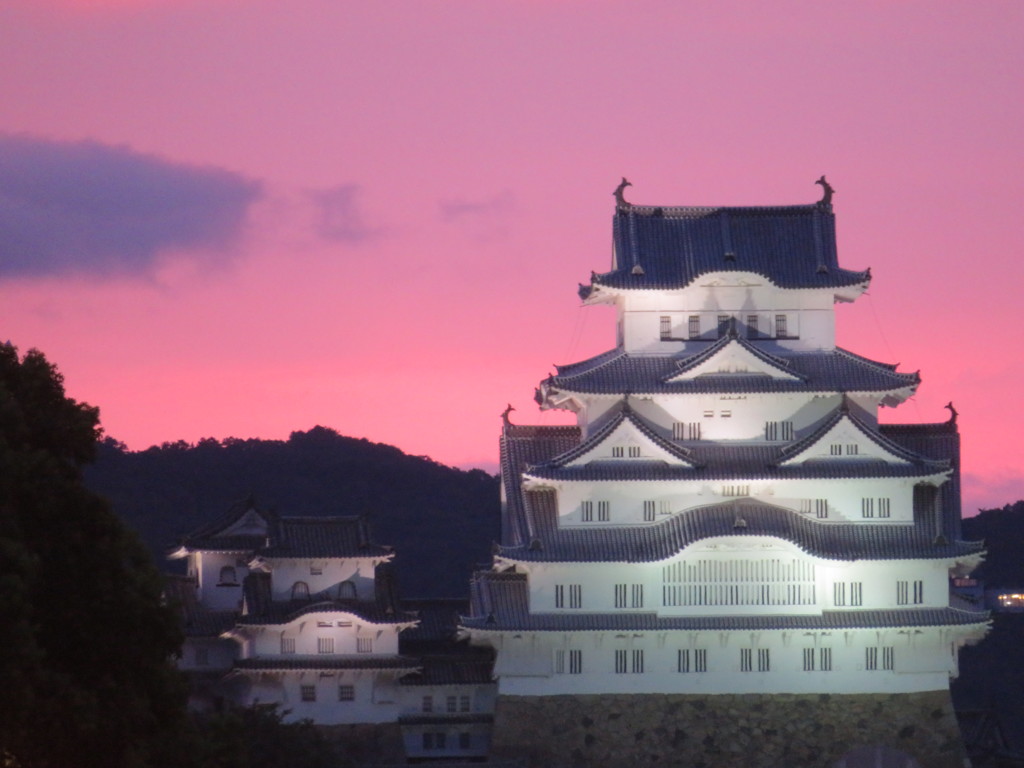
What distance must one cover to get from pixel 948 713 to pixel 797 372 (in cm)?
994

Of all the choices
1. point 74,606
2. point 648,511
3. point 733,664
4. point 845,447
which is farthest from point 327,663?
point 74,606

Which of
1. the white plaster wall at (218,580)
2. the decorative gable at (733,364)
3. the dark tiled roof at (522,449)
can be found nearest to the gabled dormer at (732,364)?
the decorative gable at (733,364)

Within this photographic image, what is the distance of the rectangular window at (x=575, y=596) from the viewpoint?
58812 millimetres

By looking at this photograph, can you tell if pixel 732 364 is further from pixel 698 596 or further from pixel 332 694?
pixel 332 694

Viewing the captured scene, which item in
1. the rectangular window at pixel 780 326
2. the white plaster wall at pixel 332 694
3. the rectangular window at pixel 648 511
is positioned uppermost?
the rectangular window at pixel 780 326

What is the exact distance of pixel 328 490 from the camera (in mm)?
99750

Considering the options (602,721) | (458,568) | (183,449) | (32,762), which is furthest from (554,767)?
(183,449)

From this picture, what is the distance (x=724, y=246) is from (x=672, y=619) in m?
11.5

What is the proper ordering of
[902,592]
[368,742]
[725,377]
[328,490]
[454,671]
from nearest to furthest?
[368,742] < [902,592] < [454,671] < [725,377] < [328,490]

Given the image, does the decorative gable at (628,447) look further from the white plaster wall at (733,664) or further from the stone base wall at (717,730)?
the stone base wall at (717,730)

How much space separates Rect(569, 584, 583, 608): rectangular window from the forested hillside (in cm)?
3099

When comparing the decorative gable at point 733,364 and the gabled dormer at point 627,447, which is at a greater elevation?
the decorative gable at point 733,364

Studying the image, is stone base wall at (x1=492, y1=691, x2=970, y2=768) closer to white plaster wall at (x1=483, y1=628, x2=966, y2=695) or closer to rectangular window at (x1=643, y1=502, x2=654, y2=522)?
white plaster wall at (x1=483, y1=628, x2=966, y2=695)

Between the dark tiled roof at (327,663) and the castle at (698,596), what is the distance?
2.6 inches
